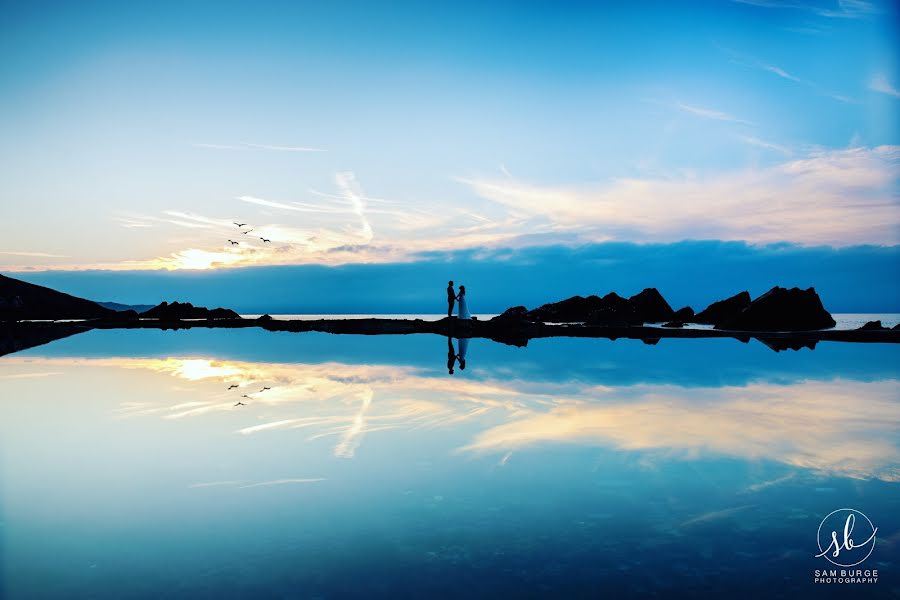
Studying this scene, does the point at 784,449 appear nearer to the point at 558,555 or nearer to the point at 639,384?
the point at 558,555

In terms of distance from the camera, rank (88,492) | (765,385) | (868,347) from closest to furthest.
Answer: (88,492) < (765,385) < (868,347)

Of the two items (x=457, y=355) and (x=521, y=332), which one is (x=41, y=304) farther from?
(x=457, y=355)

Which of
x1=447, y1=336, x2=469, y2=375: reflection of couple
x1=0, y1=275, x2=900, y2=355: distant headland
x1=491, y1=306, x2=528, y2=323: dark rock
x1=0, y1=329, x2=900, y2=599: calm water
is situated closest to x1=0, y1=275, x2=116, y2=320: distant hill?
x1=0, y1=275, x2=900, y2=355: distant headland

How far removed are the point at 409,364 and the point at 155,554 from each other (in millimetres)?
13318

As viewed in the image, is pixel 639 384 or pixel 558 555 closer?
pixel 558 555

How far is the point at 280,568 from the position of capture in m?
4.43

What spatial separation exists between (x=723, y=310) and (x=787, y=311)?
37.9ft

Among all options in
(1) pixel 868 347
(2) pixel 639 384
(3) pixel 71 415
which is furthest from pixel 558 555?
(1) pixel 868 347

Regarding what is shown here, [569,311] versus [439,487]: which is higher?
[569,311]

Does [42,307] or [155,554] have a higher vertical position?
[42,307]
